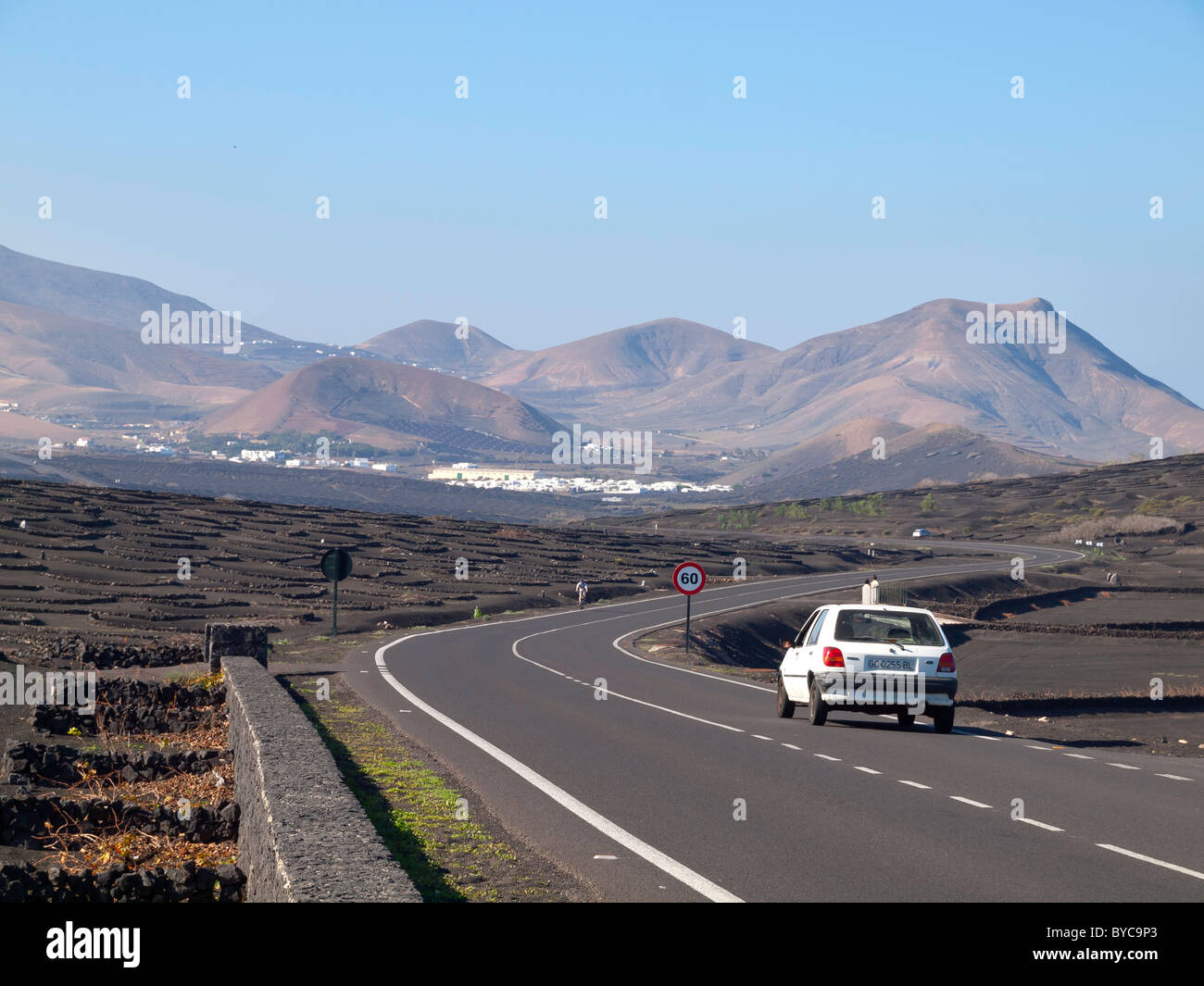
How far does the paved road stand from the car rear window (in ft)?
4.14

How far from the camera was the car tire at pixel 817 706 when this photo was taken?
58.4ft

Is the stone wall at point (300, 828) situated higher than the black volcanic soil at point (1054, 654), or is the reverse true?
the stone wall at point (300, 828)

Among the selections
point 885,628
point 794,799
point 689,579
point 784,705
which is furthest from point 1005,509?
point 794,799

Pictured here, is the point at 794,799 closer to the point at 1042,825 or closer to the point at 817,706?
the point at 1042,825

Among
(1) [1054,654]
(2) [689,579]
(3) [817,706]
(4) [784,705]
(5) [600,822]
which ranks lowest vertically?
(1) [1054,654]

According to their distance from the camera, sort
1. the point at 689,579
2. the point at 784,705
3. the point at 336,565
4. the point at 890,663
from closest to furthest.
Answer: the point at 890,663 → the point at 784,705 → the point at 336,565 → the point at 689,579

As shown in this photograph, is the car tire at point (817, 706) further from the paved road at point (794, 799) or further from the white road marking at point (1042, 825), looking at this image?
the white road marking at point (1042, 825)

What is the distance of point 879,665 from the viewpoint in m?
17.3

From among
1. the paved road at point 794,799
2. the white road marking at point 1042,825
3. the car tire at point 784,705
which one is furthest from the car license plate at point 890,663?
the white road marking at point 1042,825

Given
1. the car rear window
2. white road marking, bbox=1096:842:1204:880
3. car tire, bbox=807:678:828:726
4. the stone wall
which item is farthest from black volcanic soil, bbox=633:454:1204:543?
the stone wall

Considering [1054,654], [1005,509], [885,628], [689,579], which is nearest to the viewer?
[885,628]

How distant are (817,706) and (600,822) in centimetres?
801
